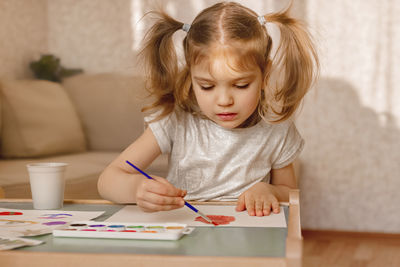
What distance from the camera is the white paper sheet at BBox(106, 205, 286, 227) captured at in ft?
2.78

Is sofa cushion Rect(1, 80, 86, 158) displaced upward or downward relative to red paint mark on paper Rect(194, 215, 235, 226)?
upward

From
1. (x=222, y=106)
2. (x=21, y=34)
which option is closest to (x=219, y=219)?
(x=222, y=106)

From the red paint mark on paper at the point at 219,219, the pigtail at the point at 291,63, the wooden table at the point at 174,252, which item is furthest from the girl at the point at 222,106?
the wooden table at the point at 174,252

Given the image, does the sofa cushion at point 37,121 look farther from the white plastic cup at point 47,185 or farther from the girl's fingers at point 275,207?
the girl's fingers at point 275,207

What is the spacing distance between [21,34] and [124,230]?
2437 millimetres

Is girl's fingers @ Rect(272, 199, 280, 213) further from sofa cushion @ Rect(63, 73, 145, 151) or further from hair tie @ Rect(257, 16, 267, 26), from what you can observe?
sofa cushion @ Rect(63, 73, 145, 151)

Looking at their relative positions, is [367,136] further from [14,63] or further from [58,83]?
[14,63]

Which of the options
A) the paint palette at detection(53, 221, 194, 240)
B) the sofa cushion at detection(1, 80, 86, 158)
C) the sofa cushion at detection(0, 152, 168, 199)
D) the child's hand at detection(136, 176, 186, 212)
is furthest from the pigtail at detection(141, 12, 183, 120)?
the sofa cushion at detection(1, 80, 86, 158)

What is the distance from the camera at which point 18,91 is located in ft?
8.24

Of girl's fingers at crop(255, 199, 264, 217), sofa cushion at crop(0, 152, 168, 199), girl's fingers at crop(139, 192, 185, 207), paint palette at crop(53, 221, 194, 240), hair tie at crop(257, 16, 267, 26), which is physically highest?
hair tie at crop(257, 16, 267, 26)

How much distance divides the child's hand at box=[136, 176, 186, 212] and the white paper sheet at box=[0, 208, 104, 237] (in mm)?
95

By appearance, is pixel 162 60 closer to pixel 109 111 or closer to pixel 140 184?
pixel 140 184

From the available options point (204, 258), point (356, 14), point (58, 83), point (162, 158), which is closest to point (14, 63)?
point (58, 83)

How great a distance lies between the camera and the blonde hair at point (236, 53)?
3.81ft
